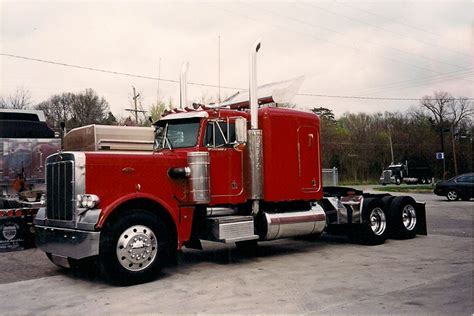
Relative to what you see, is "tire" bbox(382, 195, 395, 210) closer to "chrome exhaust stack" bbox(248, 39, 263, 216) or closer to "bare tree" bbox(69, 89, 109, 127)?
"chrome exhaust stack" bbox(248, 39, 263, 216)

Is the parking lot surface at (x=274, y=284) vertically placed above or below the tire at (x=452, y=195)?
below

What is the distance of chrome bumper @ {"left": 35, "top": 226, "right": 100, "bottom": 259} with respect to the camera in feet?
24.2

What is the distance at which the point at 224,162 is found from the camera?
370 inches

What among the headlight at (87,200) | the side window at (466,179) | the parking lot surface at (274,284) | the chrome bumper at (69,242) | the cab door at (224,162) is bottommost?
the parking lot surface at (274,284)

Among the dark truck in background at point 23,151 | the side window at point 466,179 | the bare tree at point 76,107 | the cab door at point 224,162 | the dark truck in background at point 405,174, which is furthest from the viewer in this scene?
the dark truck in background at point 405,174

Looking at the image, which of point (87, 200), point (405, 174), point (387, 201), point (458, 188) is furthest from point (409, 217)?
point (405, 174)

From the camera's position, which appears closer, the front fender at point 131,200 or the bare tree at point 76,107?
the front fender at point 131,200

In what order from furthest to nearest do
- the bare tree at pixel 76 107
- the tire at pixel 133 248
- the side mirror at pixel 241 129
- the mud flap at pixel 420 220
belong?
the bare tree at pixel 76 107, the mud flap at pixel 420 220, the side mirror at pixel 241 129, the tire at pixel 133 248

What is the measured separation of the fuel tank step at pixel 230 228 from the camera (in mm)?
8922

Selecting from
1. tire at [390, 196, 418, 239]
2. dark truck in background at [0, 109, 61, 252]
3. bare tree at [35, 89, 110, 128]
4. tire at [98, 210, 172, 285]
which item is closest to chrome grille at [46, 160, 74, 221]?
tire at [98, 210, 172, 285]

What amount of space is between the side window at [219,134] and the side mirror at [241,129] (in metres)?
0.32

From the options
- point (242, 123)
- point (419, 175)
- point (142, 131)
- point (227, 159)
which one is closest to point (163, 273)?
point (227, 159)

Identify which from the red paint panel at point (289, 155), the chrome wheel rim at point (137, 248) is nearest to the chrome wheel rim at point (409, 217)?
the red paint panel at point (289, 155)

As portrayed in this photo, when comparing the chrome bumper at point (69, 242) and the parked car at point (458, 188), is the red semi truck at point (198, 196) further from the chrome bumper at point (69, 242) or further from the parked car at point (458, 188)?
the parked car at point (458, 188)
